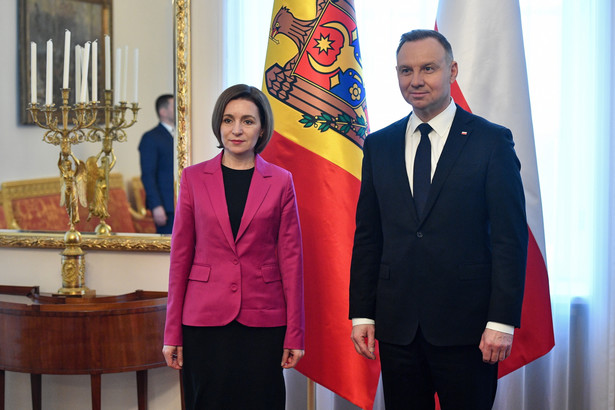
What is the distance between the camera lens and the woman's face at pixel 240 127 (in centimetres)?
195

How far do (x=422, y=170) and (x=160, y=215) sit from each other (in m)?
1.62

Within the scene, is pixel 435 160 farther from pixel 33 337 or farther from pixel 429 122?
pixel 33 337

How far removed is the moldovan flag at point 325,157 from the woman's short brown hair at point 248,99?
45 cm

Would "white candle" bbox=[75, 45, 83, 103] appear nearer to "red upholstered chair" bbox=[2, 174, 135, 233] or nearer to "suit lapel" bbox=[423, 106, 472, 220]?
"red upholstered chair" bbox=[2, 174, 135, 233]

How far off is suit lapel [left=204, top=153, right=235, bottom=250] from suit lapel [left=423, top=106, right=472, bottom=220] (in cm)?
59

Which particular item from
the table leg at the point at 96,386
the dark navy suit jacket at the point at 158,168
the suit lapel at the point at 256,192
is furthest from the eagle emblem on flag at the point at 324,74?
the table leg at the point at 96,386

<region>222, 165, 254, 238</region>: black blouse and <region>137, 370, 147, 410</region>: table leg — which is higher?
<region>222, 165, 254, 238</region>: black blouse

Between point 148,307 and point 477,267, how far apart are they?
57.4 inches

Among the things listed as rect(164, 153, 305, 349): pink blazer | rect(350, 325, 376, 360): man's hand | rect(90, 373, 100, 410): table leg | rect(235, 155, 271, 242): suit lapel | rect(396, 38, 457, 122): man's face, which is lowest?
rect(90, 373, 100, 410): table leg

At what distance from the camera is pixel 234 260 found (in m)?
1.90

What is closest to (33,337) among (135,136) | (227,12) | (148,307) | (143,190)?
(148,307)

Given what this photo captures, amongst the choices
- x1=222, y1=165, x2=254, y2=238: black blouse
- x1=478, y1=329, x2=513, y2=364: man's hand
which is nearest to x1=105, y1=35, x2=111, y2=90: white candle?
x1=222, y1=165, x2=254, y2=238: black blouse

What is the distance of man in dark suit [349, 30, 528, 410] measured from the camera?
1.62 metres

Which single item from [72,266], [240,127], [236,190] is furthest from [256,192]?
[72,266]
